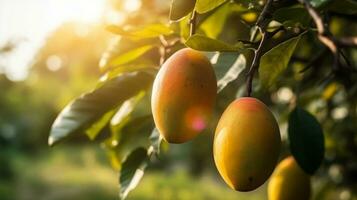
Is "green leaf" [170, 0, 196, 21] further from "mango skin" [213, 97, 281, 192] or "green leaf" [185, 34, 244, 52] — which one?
"mango skin" [213, 97, 281, 192]

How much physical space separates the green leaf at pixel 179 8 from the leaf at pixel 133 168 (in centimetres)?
30

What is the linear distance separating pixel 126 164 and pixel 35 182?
285 inches

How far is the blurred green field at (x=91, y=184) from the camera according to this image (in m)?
6.38

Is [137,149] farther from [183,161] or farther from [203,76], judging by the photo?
[183,161]

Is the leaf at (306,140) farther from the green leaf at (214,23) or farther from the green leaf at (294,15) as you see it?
the green leaf at (214,23)

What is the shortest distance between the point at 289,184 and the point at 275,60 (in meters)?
0.23

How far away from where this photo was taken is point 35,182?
7.90 meters

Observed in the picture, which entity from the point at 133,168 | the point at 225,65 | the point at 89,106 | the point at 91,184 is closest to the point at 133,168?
the point at 133,168

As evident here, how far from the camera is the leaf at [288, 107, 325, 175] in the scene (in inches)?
32.7

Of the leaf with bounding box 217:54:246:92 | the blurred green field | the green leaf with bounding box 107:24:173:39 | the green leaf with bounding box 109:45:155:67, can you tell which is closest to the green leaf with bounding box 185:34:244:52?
the leaf with bounding box 217:54:246:92

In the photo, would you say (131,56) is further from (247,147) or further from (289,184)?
(247,147)

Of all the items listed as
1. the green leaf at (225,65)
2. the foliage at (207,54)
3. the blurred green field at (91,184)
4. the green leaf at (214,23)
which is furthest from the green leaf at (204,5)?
the blurred green field at (91,184)

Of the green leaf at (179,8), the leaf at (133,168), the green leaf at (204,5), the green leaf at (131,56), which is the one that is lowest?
the leaf at (133,168)

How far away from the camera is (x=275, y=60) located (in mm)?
796
